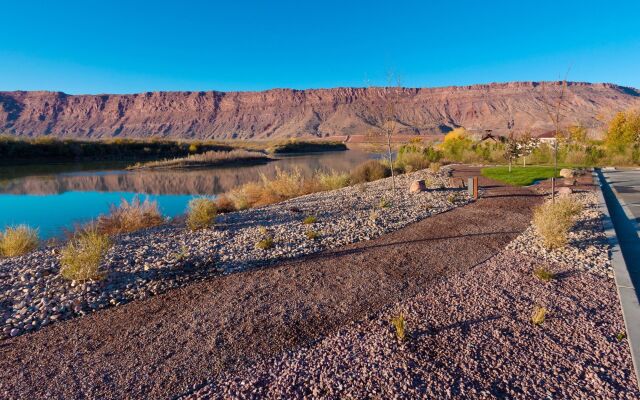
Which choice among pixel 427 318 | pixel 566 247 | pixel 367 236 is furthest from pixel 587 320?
pixel 367 236

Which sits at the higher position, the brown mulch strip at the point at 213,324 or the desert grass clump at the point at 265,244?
the desert grass clump at the point at 265,244

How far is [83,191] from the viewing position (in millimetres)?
21500

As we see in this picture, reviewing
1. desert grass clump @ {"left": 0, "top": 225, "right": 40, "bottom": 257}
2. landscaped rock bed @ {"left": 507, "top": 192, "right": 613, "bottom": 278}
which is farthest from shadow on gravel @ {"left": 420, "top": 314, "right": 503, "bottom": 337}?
desert grass clump @ {"left": 0, "top": 225, "right": 40, "bottom": 257}

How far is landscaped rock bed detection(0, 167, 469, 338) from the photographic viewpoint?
4797 millimetres

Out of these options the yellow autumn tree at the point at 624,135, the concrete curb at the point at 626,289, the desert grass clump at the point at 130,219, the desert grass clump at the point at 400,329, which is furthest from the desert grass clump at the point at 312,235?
the yellow autumn tree at the point at 624,135

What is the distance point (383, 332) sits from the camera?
12.4ft

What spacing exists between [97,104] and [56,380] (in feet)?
531

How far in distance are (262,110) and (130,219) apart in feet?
450

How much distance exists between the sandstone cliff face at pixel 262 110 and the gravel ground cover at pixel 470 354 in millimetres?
106886

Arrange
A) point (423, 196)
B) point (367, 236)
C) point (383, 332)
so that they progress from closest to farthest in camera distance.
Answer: point (383, 332) → point (367, 236) → point (423, 196)

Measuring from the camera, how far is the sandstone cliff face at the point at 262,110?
116481 millimetres

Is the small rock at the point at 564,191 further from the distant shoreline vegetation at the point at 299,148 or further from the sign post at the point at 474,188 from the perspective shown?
the distant shoreline vegetation at the point at 299,148

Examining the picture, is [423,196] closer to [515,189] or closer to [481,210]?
[481,210]

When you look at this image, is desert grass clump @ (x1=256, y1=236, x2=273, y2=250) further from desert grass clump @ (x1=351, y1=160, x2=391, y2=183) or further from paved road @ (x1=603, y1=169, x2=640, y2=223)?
desert grass clump @ (x1=351, y1=160, x2=391, y2=183)
